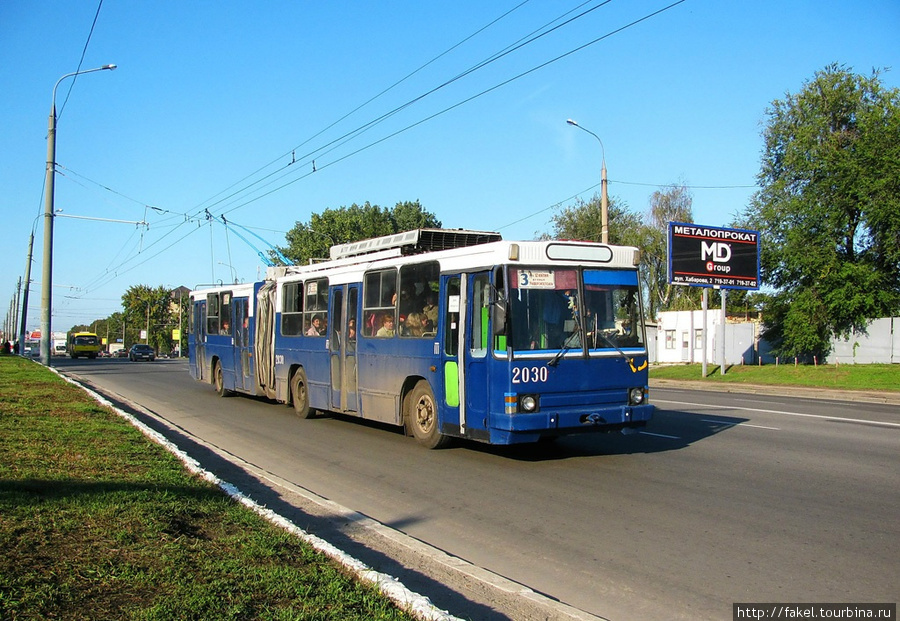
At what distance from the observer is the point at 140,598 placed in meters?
4.41

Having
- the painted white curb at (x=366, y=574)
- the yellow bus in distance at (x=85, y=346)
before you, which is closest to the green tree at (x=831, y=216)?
the painted white curb at (x=366, y=574)

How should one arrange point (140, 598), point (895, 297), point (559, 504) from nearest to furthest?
1. point (140, 598)
2. point (559, 504)
3. point (895, 297)

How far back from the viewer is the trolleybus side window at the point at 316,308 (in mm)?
14703

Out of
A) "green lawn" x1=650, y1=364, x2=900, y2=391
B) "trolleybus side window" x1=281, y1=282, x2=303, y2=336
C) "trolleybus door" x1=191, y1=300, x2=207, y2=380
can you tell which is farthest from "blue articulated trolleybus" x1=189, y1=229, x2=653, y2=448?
"green lawn" x1=650, y1=364, x2=900, y2=391

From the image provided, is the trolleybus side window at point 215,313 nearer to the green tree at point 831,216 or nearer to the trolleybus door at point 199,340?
the trolleybus door at point 199,340

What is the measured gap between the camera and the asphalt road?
17.0 ft

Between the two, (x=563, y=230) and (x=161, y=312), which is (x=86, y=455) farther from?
(x=161, y=312)

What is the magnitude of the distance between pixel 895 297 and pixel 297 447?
33.2m

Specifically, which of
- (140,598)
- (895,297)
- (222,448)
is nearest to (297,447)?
(222,448)

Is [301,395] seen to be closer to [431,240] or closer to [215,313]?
[431,240]

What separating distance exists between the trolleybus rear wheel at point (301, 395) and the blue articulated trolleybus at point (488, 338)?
1569 millimetres

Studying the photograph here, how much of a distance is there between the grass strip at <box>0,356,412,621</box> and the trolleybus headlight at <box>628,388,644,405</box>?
5336mm

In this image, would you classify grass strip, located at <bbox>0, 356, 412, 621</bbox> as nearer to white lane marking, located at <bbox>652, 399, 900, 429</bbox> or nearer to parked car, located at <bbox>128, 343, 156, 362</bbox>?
white lane marking, located at <bbox>652, 399, 900, 429</bbox>

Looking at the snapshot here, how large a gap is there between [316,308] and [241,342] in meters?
5.14
